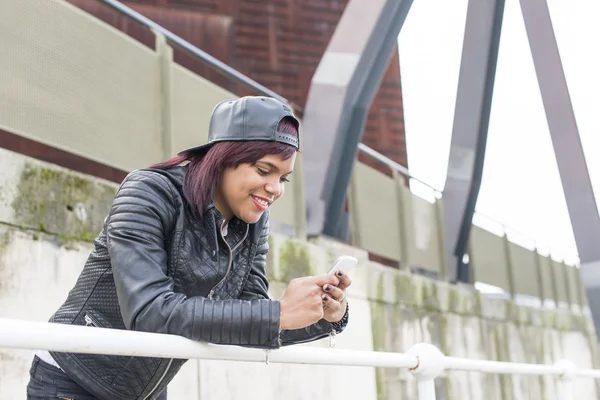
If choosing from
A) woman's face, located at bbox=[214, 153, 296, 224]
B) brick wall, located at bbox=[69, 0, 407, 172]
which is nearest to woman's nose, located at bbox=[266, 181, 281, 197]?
woman's face, located at bbox=[214, 153, 296, 224]

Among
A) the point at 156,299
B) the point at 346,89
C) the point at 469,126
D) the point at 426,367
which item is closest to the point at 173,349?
the point at 156,299

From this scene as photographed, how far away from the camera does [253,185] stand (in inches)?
70.8

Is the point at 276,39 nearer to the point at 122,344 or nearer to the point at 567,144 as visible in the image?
the point at 567,144

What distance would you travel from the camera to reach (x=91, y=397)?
175cm

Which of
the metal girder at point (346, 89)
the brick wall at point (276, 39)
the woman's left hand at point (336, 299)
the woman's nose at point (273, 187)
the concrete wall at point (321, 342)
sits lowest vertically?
the woman's left hand at point (336, 299)

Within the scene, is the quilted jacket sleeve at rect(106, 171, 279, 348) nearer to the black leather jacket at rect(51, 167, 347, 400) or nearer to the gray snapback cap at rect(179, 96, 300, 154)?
the black leather jacket at rect(51, 167, 347, 400)

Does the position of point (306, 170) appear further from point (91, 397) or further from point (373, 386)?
point (91, 397)

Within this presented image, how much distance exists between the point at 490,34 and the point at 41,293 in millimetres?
6452

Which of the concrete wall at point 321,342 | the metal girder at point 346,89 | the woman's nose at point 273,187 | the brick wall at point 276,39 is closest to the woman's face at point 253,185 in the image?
Answer: the woman's nose at point 273,187

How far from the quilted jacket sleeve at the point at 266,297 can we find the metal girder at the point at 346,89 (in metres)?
3.74

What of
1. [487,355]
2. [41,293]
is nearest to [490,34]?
[487,355]

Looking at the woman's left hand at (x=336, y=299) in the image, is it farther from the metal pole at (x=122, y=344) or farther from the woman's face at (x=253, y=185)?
the woman's face at (x=253, y=185)

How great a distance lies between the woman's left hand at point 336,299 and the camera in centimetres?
174

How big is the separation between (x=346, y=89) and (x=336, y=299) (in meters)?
4.46
